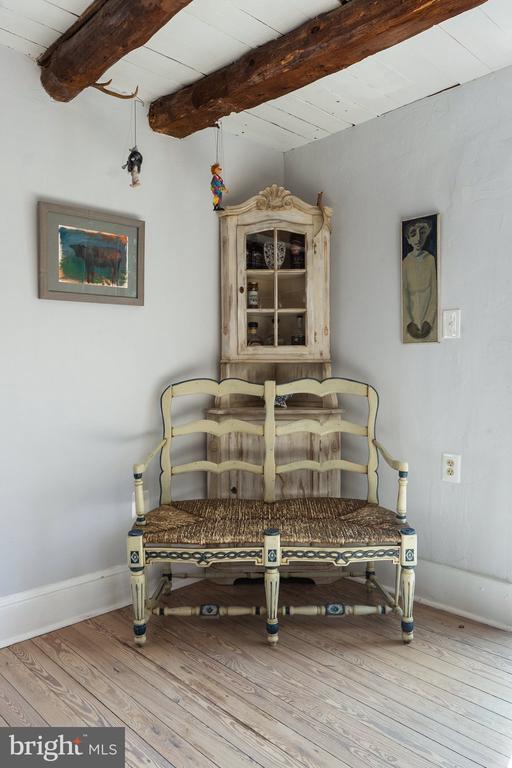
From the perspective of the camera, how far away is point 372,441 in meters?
2.46

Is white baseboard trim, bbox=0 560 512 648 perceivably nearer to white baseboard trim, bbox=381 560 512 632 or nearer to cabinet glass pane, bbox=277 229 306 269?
white baseboard trim, bbox=381 560 512 632

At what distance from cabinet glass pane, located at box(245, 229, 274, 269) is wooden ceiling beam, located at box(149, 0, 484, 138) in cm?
57

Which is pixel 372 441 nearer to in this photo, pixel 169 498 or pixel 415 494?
pixel 415 494

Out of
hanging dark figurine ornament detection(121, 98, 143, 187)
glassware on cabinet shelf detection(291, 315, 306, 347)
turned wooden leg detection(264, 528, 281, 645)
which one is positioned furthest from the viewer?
glassware on cabinet shelf detection(291, 315, 306, 347)

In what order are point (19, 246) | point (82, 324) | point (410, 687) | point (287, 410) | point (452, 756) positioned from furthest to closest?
point (287, 410), point (82, 324), point (19, 246), point (410, 687), point (452, 756)

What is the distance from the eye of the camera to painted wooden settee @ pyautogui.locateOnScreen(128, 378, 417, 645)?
2.04m

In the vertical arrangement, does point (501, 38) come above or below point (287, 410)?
above

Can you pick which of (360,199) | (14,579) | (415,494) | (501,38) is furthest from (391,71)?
(14,579)

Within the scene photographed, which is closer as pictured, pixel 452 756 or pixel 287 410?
pixel 452 756

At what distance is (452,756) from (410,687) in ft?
1.04

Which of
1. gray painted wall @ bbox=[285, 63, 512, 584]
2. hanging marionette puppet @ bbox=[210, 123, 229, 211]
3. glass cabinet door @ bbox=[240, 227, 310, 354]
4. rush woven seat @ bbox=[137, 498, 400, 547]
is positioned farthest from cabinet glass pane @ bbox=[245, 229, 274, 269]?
rush woven seat @ bbox=[137, 498, 400, 547]

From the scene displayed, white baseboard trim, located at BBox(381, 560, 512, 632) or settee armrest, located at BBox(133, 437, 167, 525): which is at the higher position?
settee armrest, located at BBox(133, 437, 167, 525)

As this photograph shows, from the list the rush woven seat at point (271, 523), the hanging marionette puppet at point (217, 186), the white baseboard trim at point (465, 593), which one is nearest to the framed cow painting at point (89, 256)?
the hanging marionette puppet at point (217, 186)

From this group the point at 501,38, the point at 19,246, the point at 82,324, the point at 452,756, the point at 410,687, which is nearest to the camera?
the point at 452,756
